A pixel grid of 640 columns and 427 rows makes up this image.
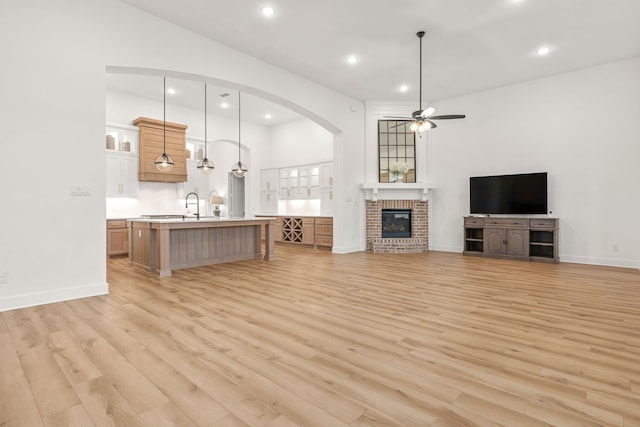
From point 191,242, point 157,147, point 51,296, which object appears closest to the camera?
point 51,296

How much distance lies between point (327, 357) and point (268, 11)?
170 inches

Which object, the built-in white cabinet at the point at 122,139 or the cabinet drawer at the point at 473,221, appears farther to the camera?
the built-in white cabinet at the point at 122,139

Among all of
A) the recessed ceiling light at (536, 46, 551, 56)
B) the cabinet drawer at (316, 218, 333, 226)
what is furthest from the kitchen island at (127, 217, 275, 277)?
the recessed ceiling light at (536, 46, 551, 56)

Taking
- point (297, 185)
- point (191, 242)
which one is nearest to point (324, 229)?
point (297, 185)

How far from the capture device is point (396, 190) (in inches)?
328

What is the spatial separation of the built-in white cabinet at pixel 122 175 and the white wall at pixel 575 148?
7.62 metres

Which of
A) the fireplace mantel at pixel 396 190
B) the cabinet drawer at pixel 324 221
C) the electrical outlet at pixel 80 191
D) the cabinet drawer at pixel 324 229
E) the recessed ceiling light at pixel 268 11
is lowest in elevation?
the cabinet drawer at pixel 324 229

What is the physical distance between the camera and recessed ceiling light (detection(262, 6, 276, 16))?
4465mm

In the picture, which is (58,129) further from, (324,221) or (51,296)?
(324,221)

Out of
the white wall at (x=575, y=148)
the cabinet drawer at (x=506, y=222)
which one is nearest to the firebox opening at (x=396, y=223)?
the white wall at (x=575, y=148)

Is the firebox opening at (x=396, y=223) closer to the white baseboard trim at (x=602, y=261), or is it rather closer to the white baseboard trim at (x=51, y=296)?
the white baseboard trim at (x=602, y=261)

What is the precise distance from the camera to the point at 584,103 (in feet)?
21.2

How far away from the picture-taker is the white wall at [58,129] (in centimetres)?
355

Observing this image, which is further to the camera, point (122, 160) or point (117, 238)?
point (122, 160)
